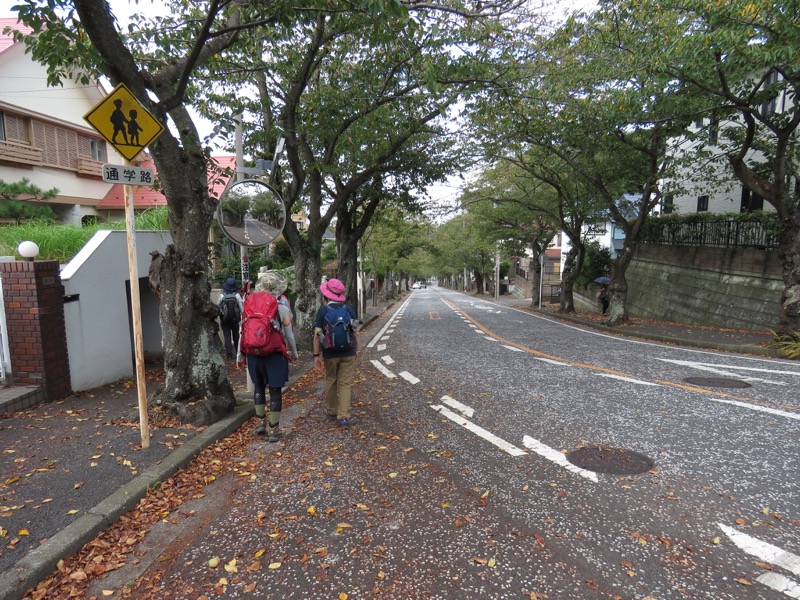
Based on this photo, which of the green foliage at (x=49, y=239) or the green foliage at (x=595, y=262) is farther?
the green foliage at (x=595, y=262)

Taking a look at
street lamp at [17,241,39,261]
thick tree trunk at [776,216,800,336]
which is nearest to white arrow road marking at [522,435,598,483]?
street lamp at [17,241,39,261]

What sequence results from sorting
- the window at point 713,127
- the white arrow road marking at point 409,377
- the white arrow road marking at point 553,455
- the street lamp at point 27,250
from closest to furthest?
1. the white arrow road marking at point 553,455
2. the street lamp at point 27,250
3. the white arrow road marking at point 409,377
4. the window at point 713,127

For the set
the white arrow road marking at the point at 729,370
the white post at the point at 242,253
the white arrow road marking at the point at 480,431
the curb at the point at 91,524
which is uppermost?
the white post at the point at 242,253

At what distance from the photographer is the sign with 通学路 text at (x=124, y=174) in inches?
176

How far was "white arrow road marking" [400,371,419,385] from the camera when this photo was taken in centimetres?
864

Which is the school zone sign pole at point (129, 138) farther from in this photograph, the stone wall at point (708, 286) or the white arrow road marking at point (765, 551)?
the stone wall at point (708, 286)

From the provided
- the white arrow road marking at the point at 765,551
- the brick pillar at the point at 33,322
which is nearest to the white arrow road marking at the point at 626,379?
the white arrow road marking at the point at 765,551

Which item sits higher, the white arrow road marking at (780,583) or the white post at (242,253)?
the white post at (242,253)

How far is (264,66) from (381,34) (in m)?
5.00

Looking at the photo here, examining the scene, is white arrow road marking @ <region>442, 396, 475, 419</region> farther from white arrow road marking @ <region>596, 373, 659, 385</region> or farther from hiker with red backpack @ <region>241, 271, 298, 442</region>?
white arrow road marking @ <region>596, 373, 659, 385</region>

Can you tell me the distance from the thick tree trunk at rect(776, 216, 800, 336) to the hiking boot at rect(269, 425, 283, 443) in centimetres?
1148

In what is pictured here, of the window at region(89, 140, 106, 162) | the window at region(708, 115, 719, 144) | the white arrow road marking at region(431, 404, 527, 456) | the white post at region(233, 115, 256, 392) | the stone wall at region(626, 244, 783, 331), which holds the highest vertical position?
the window at region(89, 140, 106, 162)

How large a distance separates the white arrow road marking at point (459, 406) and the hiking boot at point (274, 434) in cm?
237

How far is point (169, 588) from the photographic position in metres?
2.96
